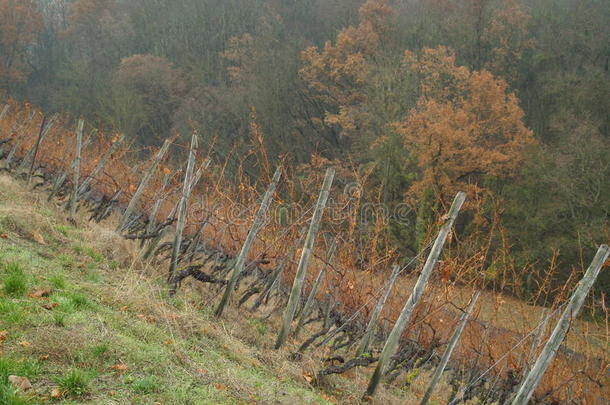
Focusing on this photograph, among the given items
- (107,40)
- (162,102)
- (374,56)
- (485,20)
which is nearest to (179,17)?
(107,40)

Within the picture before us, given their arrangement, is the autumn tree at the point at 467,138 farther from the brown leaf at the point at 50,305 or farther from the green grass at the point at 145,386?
the green grass at the point at 145,386

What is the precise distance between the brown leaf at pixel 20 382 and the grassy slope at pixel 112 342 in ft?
0.12

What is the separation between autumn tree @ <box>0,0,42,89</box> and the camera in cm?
3822

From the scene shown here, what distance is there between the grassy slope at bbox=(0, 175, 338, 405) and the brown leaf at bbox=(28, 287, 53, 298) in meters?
0.03

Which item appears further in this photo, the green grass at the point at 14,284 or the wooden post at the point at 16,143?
the wooden post at the point at 16,143

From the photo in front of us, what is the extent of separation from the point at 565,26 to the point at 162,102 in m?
24.0

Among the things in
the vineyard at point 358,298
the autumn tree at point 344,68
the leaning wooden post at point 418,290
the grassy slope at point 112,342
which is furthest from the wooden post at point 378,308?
the autumn tree at point 344,68

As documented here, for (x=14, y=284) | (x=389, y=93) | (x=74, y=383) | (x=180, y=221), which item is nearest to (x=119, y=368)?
(x=74, y=383)

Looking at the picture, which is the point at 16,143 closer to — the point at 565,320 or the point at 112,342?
the point at 112,342

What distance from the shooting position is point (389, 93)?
77.5 ft

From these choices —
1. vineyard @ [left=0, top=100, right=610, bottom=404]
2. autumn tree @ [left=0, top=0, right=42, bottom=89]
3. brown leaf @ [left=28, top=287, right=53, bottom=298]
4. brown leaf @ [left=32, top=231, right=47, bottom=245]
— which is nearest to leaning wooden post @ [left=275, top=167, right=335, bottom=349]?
vineyard @ [left=0, top=100, right=610, bottom=404]

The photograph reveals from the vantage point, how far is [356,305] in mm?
6746

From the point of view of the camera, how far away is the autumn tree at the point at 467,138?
20.6 metres

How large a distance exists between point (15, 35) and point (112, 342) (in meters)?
43.2
